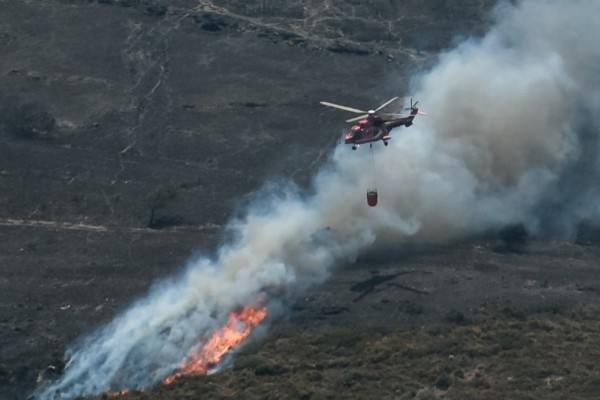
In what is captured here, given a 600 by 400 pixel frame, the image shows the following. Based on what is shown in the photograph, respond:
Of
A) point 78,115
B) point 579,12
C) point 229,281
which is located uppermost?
point 579,12

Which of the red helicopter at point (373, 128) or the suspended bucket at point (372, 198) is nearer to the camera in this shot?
the suspended bucket at point (372, 198)

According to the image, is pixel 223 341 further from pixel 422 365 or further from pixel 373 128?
pixel 373 128

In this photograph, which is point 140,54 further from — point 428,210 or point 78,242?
point 428,210

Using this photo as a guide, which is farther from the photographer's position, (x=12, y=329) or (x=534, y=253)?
(x=534, y=253)

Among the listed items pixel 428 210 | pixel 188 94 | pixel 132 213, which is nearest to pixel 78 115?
pixel 188 94

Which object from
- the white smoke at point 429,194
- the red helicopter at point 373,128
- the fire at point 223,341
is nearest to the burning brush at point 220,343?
the fire at point 223,341

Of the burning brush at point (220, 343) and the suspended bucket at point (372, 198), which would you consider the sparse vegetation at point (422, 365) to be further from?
the suspended bucket at point (372, 198)

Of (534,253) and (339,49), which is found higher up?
(339,49)
